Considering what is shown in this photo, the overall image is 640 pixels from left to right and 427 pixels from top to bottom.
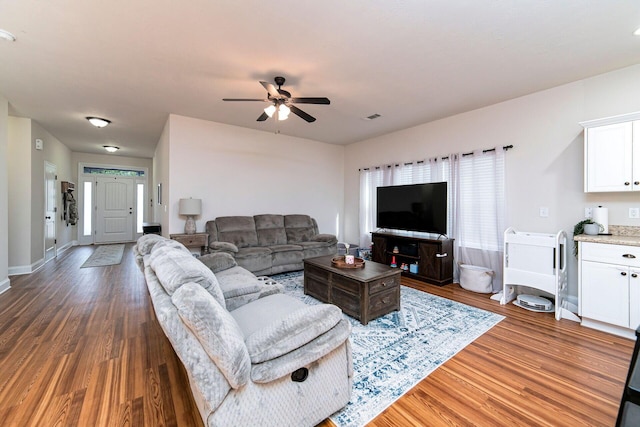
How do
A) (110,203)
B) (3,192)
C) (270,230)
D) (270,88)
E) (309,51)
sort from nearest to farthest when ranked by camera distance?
(309,51) < (270,88) < (3,192) < (270,230) < (110,203)

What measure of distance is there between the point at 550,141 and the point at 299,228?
13.6 feet

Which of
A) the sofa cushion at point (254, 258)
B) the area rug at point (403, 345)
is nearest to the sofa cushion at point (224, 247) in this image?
the sofa cushion at point (254, 258)

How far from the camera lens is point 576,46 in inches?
98.6

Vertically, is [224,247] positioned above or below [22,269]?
above

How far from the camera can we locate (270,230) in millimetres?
5148

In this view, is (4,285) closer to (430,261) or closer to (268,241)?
(268,241)

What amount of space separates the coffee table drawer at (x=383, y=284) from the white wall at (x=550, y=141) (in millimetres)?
2106

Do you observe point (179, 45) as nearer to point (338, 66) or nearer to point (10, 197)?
point (338, 66)

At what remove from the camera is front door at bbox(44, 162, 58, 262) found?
17.7 ft

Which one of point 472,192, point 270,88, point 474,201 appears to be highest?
point 270,88

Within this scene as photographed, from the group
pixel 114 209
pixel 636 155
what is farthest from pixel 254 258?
pixel 114 209

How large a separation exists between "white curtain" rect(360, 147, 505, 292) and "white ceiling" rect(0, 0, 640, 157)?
84cm

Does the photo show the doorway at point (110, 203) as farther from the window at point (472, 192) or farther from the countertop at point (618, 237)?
the countertop at point (618, 237)

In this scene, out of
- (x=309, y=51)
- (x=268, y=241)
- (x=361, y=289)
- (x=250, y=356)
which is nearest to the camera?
(x=250, y=356)
